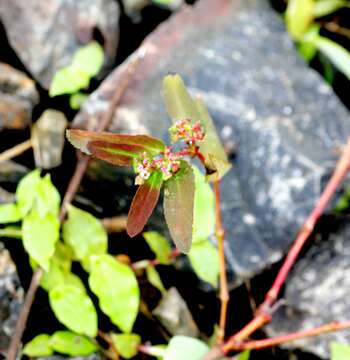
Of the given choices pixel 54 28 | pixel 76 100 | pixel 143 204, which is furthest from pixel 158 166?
pixel 54 28

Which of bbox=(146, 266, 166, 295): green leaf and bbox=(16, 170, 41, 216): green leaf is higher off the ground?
bbox=(16, 170, 41, 216): green leaf

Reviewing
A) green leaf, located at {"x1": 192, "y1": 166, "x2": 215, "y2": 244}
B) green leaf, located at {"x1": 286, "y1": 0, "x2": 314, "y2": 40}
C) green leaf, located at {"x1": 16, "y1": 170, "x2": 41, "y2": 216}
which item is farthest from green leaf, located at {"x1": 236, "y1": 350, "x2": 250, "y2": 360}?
green leaf, located at {"x1": 286, "y1": 0, "x2": 314, "y2": 40}

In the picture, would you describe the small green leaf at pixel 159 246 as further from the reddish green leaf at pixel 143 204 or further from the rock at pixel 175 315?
the reddish green leaf at pixel 143 204

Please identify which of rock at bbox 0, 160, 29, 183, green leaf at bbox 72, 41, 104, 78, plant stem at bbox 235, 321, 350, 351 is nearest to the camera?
plant stem at bbox 235, 321, 350, 351

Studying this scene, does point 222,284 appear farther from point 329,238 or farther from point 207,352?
point 329,238

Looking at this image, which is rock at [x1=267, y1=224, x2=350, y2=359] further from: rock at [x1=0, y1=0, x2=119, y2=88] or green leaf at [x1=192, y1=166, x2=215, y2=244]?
rock at [x1=0, y1=0, x2=119, y2=88]

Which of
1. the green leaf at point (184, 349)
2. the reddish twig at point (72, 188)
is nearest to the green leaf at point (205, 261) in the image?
the green leaf at point (184, 349)

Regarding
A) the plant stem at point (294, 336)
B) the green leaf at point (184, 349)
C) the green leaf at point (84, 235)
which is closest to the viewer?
the green leaf at point (184, 349)
